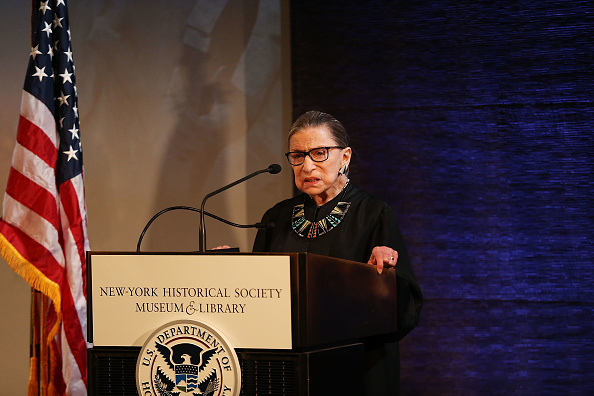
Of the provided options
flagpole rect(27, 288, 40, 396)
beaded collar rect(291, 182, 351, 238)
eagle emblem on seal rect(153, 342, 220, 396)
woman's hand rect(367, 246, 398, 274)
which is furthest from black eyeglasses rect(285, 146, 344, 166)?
flagpole rect(27, 288, 40, 396)

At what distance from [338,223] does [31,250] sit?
152cm

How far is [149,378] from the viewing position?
A: 150 centimetres

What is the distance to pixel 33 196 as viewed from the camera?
312cm

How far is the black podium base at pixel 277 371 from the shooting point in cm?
145

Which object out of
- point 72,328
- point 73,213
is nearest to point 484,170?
point 73,213

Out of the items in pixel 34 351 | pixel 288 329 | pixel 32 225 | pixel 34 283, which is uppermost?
pixel 32 225

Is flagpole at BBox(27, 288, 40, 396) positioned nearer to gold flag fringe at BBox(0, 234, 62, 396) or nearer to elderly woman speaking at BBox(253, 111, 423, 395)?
gold flag fringe at BBox(0, 234, 62, 396)

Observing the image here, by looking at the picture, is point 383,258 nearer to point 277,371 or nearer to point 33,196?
point 277,371

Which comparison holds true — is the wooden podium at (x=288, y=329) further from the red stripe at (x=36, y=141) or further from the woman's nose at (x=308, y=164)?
the red stripe at (x=36, y=141)

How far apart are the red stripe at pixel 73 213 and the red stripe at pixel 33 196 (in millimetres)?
52

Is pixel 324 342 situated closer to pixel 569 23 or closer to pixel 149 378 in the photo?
pixel 149 378

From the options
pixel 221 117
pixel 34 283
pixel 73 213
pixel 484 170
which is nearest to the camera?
pixel 34 283

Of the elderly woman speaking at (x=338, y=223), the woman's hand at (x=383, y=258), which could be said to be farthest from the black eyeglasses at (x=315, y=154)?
the woman's hand at (x=383, y=258)

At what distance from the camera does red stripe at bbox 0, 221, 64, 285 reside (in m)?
3.05
